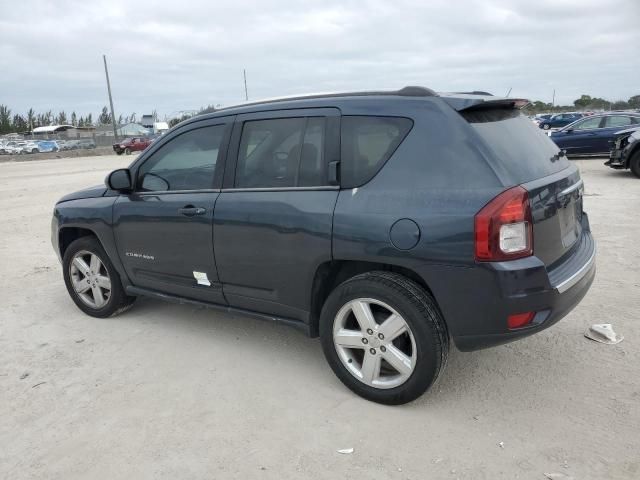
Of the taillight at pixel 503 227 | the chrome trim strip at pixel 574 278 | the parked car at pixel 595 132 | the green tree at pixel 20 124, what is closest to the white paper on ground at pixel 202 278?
the taillight at pixel 503 227

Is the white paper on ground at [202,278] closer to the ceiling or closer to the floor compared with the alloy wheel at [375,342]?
closer to the ceiling

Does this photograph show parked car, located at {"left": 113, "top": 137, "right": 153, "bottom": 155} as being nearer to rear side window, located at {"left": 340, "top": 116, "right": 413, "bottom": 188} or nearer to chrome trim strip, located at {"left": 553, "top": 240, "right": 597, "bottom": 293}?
rear side window, located at {"left": 340, "top": 116, "right": 413, "bottom": 188}

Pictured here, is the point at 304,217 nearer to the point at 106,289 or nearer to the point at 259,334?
the point at 259,334

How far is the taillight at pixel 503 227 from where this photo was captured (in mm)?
2621

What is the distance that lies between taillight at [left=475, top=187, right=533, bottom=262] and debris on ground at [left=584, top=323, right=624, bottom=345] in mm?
1624

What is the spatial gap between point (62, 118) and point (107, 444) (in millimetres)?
102277

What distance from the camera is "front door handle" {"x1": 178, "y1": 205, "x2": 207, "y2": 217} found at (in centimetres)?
370

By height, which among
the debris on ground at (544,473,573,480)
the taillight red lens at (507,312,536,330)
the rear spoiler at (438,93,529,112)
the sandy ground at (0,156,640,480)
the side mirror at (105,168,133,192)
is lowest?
the debris on ground at (544,473,573,480)

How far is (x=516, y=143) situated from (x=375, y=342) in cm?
138

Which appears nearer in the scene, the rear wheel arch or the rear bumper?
the rear bumper

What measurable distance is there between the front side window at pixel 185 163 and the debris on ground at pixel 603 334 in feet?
9.68

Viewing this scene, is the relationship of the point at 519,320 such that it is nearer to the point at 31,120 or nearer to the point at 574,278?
the point at 574,278

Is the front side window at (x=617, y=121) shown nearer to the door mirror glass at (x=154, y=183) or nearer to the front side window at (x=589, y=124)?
the front side window at (x=589, y=124)

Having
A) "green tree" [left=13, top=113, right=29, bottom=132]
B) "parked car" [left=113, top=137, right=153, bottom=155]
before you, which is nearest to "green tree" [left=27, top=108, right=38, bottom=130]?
"green tree" [left=13, top=113, right=29, bottom=132]
